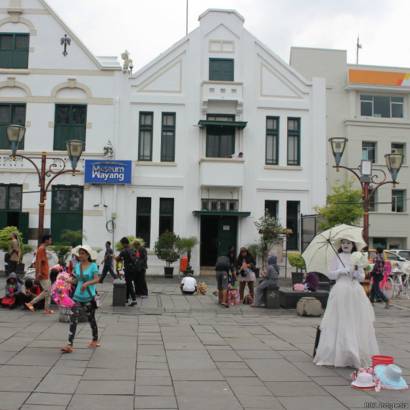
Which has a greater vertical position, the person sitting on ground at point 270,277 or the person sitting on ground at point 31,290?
the person sitting on ground at point 270,277

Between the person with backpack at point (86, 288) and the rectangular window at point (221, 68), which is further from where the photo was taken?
the rectangular window at point (221, 68)

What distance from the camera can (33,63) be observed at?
28.8 m

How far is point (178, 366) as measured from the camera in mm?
Result: 8344

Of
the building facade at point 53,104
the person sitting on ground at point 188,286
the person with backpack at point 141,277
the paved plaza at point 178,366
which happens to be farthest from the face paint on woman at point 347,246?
the building facade at point 53,104

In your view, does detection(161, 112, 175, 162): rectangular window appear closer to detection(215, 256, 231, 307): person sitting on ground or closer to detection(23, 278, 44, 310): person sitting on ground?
detection(215, 256, 231, 307): person sitting on ground

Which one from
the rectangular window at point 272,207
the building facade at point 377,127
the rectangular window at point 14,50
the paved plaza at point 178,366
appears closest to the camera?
the paved plaza at point 178,366

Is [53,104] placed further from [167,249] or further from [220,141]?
[167,249]

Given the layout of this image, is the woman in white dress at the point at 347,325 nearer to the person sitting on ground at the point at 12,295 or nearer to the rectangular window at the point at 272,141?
the person sitting on ground at the point at 12,295

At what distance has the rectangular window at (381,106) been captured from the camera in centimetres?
4022

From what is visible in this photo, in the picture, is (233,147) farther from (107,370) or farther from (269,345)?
(107,370)

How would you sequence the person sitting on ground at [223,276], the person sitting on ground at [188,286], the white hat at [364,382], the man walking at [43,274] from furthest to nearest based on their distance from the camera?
the person sitting on ground at [188,286]
the person sitting on ground at [223,276]
the man walking at [43,274]
the white hat at [364,382]

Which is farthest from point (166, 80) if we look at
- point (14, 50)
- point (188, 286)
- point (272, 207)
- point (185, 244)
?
point (188, 286)

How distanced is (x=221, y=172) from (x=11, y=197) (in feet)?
34.7

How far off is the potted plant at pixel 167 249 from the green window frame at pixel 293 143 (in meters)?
7.67
